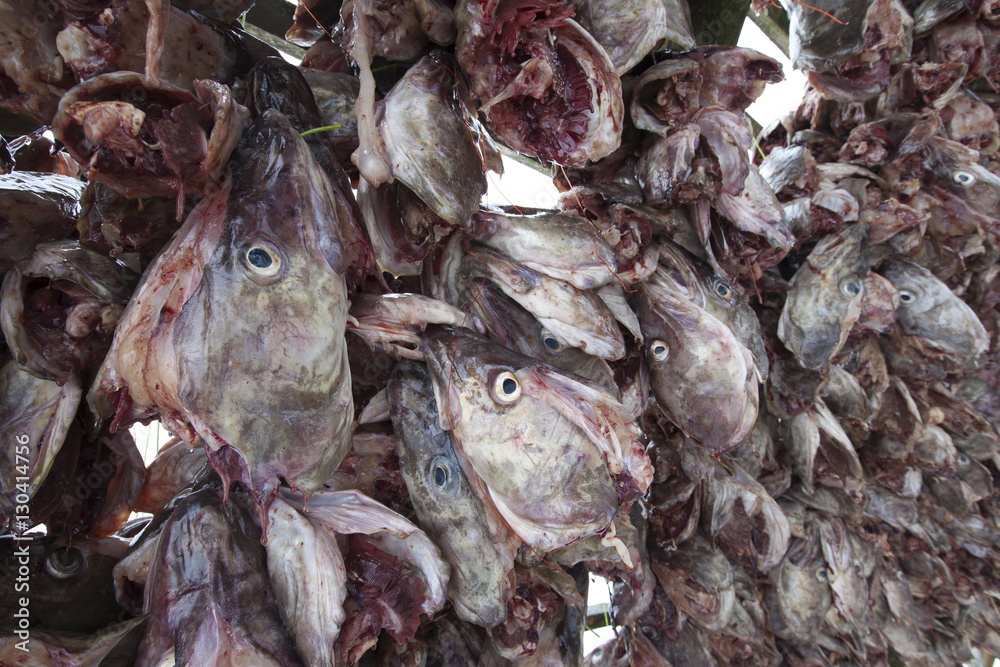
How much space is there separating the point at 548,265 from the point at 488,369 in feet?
0.89

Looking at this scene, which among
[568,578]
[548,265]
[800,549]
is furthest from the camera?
[800,549]

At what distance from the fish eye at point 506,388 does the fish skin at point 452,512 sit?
0.17 meters

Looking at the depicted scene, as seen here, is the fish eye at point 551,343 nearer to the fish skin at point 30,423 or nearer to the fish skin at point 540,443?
the fish skin at point 540,443

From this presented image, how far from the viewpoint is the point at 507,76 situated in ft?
3.54

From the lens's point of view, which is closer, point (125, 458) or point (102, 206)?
point (102, 206)

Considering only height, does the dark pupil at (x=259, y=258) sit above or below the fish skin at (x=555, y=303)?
above

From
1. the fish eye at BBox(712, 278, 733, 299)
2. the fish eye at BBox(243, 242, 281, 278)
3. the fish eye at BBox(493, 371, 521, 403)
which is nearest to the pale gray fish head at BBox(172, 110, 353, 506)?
the fish eye at BBox(243, 242, 281, 278)

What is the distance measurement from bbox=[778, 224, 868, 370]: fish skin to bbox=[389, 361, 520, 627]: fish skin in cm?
114

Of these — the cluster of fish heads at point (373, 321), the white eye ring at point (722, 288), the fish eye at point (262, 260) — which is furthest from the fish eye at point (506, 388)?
the white eye ring at point (722, 288)

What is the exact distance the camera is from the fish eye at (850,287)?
1.77 m

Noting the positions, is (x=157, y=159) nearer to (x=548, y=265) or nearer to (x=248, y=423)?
(x=248, y=423)

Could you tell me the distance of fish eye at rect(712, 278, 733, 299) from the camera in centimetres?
153

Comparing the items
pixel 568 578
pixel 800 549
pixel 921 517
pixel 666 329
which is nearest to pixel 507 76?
pixel 666 329

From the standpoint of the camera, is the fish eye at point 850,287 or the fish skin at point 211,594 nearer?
the fish skin at point 211,594
